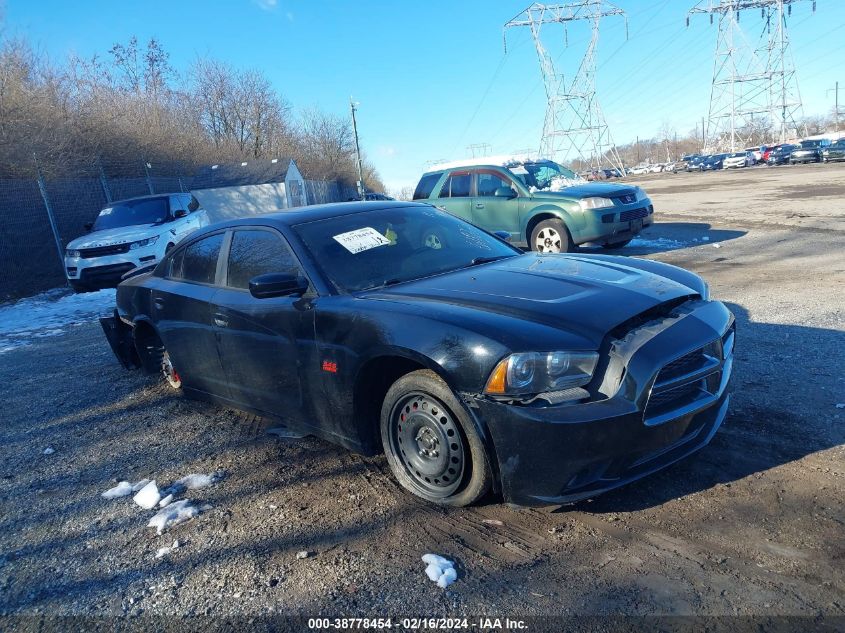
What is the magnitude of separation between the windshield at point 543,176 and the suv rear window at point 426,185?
1638 mm

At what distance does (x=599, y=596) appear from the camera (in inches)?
93.3

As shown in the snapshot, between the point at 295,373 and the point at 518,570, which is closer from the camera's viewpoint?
the point at 518,570

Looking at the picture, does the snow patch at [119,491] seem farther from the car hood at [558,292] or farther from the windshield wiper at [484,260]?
the windshield wiper at [484,260]

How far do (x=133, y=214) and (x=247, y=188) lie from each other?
2729 cm

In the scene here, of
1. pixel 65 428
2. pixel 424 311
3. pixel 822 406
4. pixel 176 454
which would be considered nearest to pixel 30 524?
pixel 176 454

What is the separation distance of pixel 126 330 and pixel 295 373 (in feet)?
10.0

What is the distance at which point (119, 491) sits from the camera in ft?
12.0

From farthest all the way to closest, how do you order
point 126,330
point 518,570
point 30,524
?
1. point 126,330
2. point 30,524
3. point 518,570

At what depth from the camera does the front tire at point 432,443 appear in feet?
9.33

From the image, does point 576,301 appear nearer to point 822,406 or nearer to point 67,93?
point 822,406

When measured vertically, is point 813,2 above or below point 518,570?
above

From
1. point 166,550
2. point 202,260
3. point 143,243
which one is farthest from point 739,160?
Answer: point 166,550

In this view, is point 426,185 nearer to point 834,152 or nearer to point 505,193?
Result: point 505,193

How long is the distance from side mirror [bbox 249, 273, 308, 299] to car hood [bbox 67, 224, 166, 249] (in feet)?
31.0
